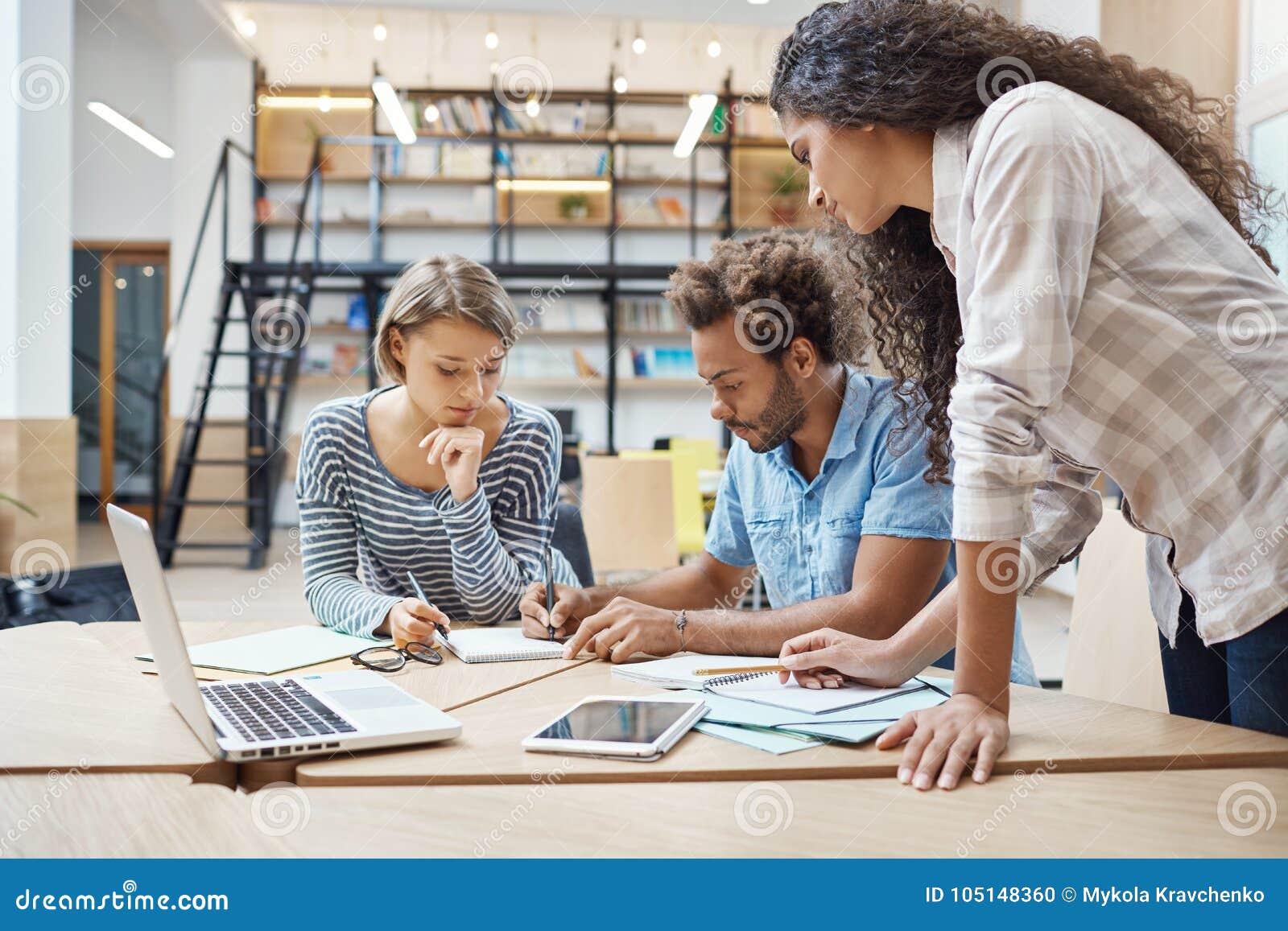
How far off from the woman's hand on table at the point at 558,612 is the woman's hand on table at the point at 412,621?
144 millimetres

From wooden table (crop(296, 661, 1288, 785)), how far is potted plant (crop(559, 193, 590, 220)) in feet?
23.9

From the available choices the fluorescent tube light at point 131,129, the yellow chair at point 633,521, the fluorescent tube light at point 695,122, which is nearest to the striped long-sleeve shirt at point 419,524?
the yellow chair at point 633,521

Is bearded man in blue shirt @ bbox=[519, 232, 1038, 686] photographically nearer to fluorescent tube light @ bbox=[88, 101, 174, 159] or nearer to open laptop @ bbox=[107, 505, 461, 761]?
open laptop @ bbox=[107, 505, 461, 761]

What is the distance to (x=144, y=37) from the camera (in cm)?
789

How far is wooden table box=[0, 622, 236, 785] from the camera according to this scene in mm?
920

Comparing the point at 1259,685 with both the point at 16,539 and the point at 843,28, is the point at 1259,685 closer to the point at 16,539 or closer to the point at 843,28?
the point at 843,28

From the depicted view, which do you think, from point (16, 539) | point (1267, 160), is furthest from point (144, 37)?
point (1267, 160)

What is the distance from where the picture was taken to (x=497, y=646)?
1458mm

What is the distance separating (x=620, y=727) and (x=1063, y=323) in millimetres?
573

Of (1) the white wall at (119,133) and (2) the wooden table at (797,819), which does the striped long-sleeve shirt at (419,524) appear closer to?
(2) the wooden table at (797,819)

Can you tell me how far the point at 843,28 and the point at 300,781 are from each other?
3.17 feet

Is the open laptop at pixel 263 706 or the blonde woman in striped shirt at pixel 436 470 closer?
the open laptop at pixel 263 706

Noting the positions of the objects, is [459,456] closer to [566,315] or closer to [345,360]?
[566,315]

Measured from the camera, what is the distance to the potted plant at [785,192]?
7980 mm
